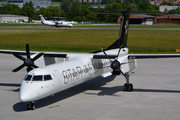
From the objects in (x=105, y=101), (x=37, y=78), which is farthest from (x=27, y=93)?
(x=105, y=101)

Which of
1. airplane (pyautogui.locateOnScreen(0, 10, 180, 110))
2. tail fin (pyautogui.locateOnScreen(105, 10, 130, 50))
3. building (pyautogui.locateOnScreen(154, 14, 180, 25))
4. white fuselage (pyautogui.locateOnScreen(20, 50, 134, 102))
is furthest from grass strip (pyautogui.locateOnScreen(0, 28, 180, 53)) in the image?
building (pyautogui.locateOnScreen(154, 14, 180, 25))

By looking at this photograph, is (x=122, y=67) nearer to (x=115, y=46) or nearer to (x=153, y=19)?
(x=115, y=46)

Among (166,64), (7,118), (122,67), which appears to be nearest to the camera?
(7,118)

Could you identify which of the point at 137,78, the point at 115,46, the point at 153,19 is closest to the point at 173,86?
the point at 137,78

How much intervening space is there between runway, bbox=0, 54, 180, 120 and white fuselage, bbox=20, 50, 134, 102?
3.59 ft

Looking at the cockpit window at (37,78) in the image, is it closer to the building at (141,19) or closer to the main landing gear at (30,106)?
the main landing gear at (30,106)

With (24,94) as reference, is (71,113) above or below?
below

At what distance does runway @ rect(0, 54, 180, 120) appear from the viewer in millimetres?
15055

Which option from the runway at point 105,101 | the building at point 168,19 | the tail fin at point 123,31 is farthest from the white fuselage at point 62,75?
the building at point 168,19

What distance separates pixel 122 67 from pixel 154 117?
574 cm

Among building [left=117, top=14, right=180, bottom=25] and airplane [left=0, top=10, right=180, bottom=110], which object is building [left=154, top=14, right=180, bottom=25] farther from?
airplane [left=0, top=10, right=180, bottom=110]

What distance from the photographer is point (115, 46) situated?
23625 millimetres

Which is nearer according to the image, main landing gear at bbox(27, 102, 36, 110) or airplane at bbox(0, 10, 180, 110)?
airplane at bbox(0, 10, 180, 110)

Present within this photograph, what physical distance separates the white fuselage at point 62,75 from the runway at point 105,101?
3.59 ft
